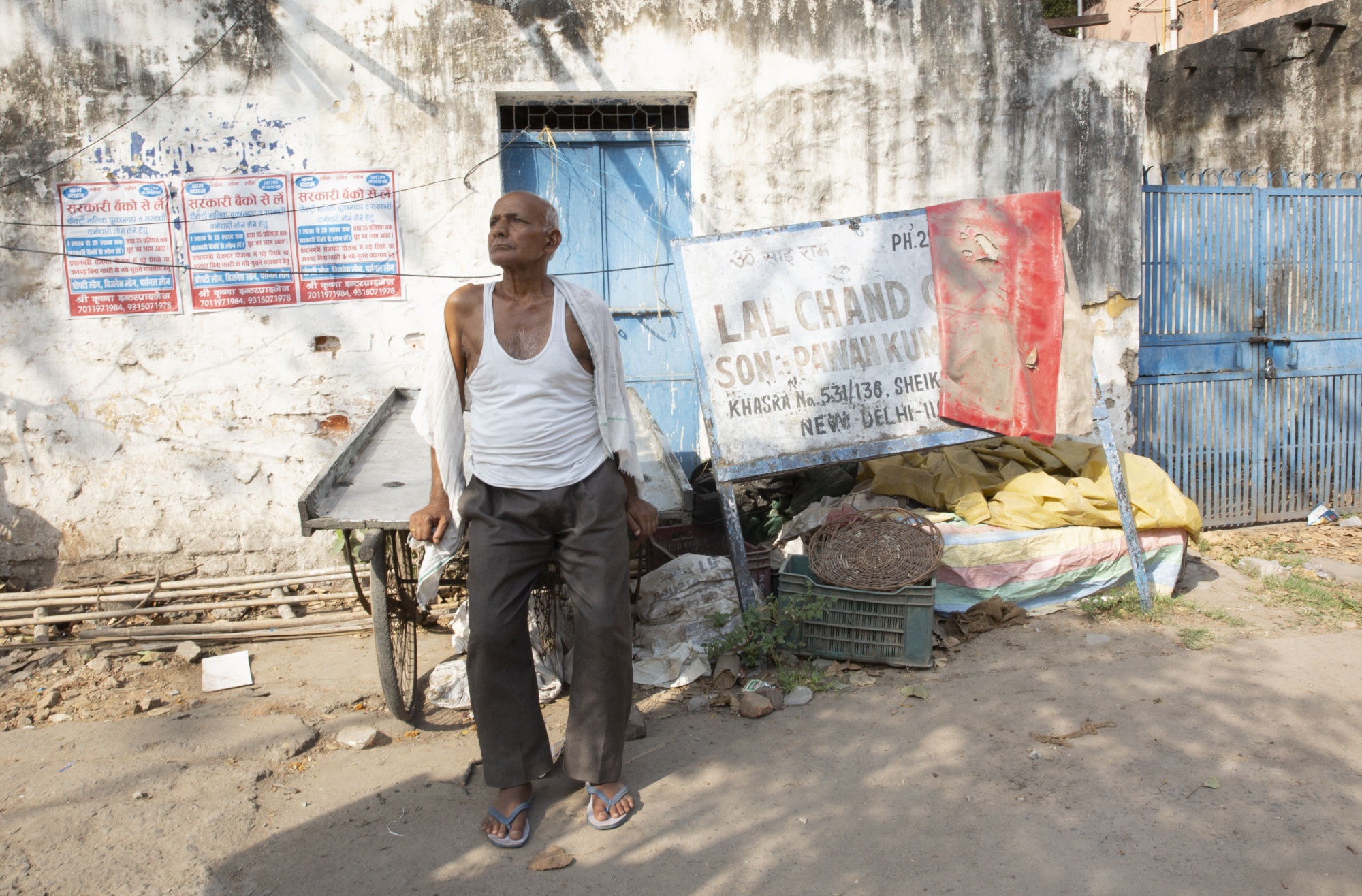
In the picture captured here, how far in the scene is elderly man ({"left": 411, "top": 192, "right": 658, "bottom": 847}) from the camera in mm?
2742

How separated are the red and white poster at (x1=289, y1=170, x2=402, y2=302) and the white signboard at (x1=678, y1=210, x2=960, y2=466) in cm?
193

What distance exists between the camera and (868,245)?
4281 millimetres

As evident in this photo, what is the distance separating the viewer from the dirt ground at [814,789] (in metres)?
2.60

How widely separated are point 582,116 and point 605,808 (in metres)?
3.96

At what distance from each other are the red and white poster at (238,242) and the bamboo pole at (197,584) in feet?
4.89

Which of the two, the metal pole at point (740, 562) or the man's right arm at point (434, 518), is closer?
the man's right arm at point (434, 518)

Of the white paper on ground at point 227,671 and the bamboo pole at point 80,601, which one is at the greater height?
the bamboo pole at point 80,601

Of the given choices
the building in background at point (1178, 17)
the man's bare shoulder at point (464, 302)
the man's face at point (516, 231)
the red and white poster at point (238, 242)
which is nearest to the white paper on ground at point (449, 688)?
the man's bare shoulder at point (464, 302)

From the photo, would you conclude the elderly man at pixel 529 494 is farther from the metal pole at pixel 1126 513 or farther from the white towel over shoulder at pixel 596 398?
the metal pole at pixel 1126 513

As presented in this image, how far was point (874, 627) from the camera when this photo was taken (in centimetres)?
389

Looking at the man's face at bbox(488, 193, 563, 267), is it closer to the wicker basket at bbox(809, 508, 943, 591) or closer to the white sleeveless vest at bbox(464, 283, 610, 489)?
the white sleeveless vest at bbox(464, 283, 610, 489)

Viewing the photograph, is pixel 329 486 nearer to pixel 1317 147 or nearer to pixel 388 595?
pixel 388 595

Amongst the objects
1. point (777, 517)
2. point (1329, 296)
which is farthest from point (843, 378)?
point (1329, 296)

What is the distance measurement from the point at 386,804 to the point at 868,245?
3037 mm
